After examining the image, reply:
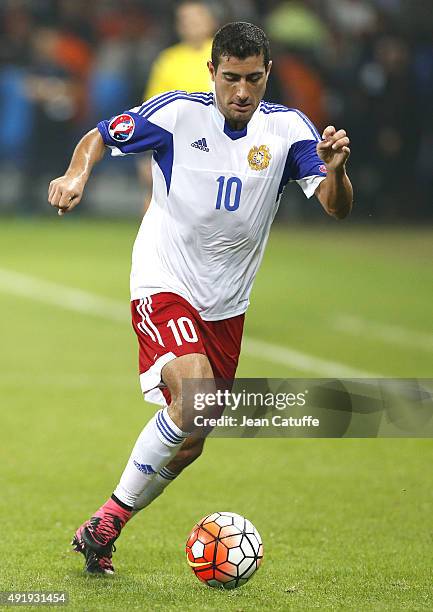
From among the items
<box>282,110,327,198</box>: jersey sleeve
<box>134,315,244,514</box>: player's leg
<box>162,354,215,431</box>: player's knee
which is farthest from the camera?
<box>134,315,244,514</box>: player's leg

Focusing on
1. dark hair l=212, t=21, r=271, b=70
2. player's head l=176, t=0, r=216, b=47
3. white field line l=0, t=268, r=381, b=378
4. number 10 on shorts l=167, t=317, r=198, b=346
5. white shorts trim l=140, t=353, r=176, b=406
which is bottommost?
white field line l=0, t=268, r=381, b=378

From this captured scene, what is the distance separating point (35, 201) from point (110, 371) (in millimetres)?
12455

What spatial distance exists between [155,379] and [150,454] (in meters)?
0.32

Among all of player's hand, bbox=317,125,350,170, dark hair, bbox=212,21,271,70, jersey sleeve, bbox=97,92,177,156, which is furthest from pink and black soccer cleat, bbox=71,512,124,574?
dark hair, bbox=212,21,271,70

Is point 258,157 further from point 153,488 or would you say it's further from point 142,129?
point 153,488

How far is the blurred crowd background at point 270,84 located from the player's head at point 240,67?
49.0 feet

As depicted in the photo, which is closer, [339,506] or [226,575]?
[226,575]

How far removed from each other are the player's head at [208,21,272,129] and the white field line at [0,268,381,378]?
4.98m

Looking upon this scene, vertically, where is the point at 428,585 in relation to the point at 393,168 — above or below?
above

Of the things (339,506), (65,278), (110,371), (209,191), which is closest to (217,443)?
(339,506)

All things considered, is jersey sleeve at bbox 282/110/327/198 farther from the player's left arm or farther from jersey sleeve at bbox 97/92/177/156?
jersey sleeve at bbox 97/92/177/156

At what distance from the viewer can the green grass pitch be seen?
5.70m

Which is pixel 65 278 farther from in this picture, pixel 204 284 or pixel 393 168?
pixel 204 284

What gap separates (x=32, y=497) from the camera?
730cm
